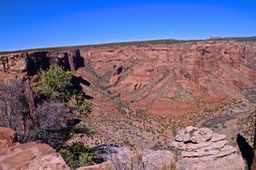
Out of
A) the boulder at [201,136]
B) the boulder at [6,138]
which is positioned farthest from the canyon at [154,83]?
the boulder at [6,138]

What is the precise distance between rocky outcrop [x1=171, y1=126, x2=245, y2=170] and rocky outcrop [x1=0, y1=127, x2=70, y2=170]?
32.8 ft

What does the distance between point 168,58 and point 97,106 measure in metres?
20.0

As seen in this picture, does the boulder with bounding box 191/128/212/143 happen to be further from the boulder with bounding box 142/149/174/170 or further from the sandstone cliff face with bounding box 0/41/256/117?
the sandstone cliff face with bounding box 0/41/256/117

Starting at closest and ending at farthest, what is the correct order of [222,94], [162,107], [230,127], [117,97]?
[230,127]
[162,107]
[222,94]
[117,97]

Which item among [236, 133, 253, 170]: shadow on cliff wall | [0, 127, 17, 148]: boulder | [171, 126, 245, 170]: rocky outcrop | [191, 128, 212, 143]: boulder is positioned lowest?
[236, 133, 253, 170]: shadow on cliff wall

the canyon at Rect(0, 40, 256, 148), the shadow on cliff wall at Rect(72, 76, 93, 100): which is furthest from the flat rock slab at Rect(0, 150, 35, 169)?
the shadow on cliff wall at Rect(72, 76, 93, 100)

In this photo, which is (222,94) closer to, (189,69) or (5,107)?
(189,69)

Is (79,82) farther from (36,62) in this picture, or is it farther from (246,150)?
(246,150)

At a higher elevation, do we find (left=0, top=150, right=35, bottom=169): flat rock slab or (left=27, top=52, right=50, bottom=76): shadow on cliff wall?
(left=27, top=52, right=50, bottom=76): shadow on cliff wall

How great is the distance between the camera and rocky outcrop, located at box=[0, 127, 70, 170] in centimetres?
424

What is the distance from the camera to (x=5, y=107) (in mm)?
10422

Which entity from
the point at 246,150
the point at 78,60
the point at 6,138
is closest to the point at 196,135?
the point at 246,150

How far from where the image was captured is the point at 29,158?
4473mm

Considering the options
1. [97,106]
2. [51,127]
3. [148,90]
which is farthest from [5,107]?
[148,90]
